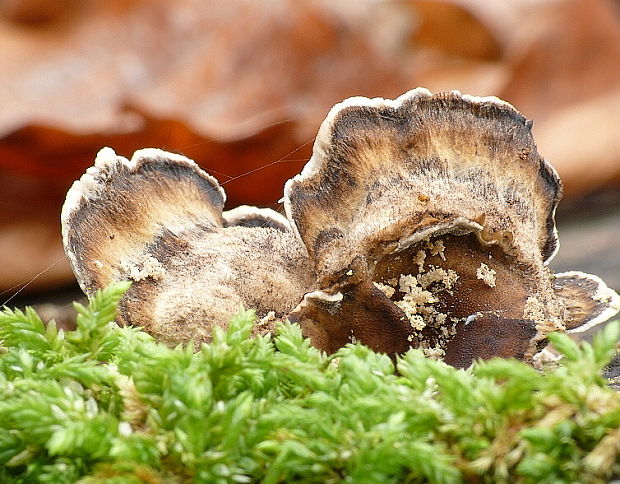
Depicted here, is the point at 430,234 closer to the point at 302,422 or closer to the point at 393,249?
the point at 393,249

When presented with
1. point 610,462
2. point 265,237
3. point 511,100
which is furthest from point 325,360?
point 511,100

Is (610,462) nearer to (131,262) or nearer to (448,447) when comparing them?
(448,447)

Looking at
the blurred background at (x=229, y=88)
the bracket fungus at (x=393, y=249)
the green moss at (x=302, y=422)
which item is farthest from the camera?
the blurred background at (x=229, y=88)

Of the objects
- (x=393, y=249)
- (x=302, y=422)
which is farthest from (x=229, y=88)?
(x=302, y=422)

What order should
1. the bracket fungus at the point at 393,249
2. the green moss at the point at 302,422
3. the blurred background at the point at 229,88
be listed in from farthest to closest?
the blurred background at the point at 229,88 → the bracket fungus at the point at 393,249 → the green moss at the point at 302,422

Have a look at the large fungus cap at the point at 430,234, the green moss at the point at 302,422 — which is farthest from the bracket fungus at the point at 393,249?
the green moss at the point at 302,422

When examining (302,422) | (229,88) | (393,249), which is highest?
(229,88)

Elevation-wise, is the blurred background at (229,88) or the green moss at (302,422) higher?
the blurred background at (229,88)

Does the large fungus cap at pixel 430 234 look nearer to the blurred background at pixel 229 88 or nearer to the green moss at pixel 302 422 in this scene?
the green moss at pixel 302 422
